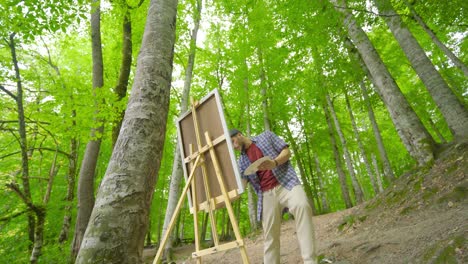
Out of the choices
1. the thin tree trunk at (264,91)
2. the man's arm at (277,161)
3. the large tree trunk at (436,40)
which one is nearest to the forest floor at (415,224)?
the large tree trunk at (436,40)

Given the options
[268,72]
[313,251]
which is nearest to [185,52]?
[268,72]

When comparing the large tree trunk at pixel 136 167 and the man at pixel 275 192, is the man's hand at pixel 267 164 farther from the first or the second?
the large tree trunk at pixel 136 167

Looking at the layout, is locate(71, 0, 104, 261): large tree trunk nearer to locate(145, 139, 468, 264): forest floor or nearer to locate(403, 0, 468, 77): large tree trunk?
locate(145, 139, 468, 264): forest floor

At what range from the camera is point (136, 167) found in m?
2.14

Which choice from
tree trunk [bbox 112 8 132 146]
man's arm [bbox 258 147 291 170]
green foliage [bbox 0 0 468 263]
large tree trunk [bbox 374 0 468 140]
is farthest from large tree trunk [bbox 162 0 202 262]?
large tree trunk [bbox 374 0 468 140]

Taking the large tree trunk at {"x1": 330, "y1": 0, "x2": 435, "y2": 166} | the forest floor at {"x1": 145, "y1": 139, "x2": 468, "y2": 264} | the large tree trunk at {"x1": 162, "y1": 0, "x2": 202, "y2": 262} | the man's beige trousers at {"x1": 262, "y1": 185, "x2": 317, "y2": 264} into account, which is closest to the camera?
the forest floor at {"x1": 145, "y1": 139, "x2": 468, "y2": 264}

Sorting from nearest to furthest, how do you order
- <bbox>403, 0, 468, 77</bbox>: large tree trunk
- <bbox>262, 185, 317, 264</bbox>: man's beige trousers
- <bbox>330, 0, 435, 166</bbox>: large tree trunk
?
1. <bbox>262, 185, 317, 264</bbox>: man's beige trousers
2. <bbox>403, 0, 468, 77</bbox>: large tree trunk
3. <bbox>330, 0, 435, 166</bbox>: large tree trunk

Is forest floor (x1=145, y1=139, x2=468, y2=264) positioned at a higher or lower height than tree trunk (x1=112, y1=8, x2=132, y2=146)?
lower

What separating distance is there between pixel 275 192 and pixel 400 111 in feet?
A: 13.2

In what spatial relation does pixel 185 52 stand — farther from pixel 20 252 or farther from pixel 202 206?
pixel 202 206

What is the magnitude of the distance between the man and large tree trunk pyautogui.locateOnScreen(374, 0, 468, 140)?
141 inches

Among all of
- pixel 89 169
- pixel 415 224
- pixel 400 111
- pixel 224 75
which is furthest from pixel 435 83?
pixel 224 75

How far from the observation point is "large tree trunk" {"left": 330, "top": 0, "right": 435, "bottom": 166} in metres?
5.58

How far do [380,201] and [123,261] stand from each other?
19.8 ft
